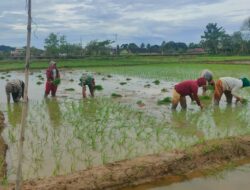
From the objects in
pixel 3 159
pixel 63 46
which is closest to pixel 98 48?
pixel 63 46

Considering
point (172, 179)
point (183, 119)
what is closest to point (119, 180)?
point (172, 179)

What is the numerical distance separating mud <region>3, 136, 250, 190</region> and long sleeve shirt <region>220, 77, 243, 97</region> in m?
4.20

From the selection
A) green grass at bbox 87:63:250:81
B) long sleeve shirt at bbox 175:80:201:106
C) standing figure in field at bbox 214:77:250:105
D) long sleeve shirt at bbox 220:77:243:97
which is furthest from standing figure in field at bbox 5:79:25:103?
green grass at bbox 87:63:250:81

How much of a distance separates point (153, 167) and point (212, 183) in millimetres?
774

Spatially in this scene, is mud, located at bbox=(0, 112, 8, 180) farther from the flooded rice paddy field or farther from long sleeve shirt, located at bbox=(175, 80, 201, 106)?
long sleeve shirt, located at bbox=(175, 80, 201, 106)

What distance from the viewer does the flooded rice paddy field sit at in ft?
19.7

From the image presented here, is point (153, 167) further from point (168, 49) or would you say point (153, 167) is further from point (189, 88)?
point (168, 49)

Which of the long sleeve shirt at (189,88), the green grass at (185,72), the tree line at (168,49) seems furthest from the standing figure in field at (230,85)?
the tree line at (168,49)

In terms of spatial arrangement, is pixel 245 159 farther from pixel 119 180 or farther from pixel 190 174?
pixel 119 180

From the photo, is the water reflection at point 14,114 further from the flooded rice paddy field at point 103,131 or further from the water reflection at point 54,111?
the water reflection at point 54,111

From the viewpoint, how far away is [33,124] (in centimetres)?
885

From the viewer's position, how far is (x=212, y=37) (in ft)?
212

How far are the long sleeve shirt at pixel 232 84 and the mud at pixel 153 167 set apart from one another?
4.20 meters

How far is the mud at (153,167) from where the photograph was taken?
4820mm
